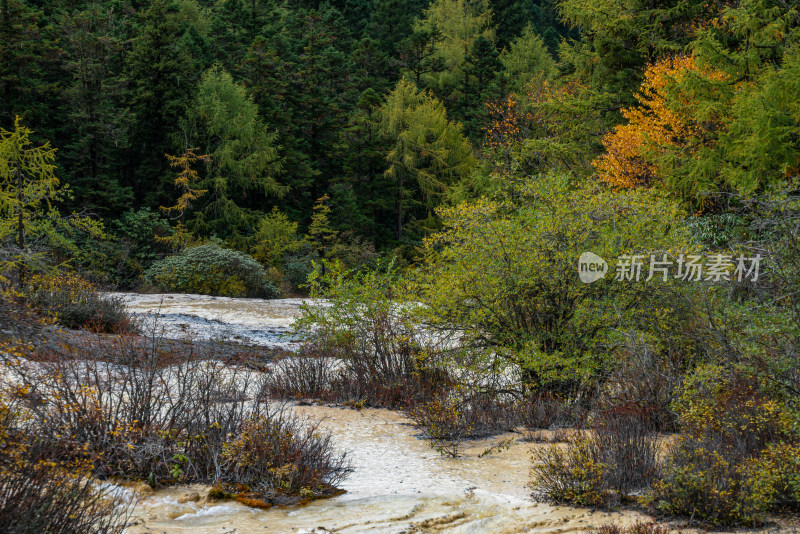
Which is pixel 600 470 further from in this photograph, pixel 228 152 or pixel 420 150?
pixel 420 150

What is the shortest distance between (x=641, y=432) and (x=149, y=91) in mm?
29481

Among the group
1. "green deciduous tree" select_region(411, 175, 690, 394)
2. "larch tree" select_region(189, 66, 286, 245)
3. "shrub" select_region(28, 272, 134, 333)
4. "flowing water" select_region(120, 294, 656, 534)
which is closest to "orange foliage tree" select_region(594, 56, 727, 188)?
"green deciduous tree" select_region(411, 175, 690, 394)

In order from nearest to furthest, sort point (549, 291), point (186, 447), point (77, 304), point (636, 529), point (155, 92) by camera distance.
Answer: point (636, 529)
point (186, 447)
point (549, 291)
point (77, 304)
point (155, 92)

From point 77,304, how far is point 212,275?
31.8 ft

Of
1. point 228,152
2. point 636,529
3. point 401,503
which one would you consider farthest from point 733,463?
point 228,152

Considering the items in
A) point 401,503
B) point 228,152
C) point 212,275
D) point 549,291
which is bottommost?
point 401,503

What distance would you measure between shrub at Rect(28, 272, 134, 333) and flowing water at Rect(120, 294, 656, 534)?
7.68 meters

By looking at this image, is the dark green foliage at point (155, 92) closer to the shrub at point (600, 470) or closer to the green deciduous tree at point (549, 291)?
the green deciduous tree at point (549, 291)

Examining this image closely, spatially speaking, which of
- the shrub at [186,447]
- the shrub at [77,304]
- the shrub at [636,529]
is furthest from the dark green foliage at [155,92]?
the shrub at [636,529]

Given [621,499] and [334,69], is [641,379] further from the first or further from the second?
[334,69]

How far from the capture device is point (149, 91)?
29.4m

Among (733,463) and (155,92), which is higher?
(155,92)

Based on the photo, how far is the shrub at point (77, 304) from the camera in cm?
1267

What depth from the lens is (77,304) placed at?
13117 mm
